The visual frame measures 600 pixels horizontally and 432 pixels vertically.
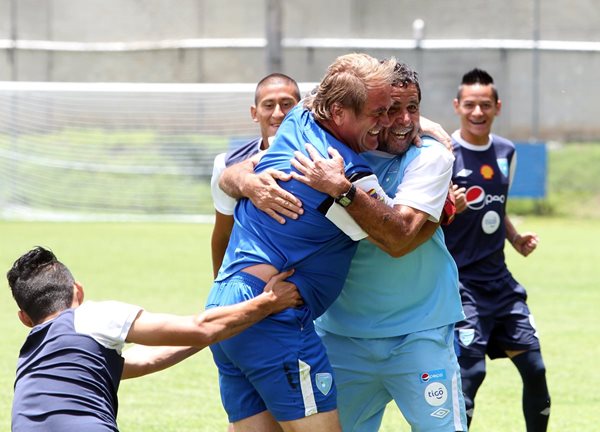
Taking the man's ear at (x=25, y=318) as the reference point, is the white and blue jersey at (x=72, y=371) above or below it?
below

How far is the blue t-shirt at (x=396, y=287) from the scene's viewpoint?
15.9ft

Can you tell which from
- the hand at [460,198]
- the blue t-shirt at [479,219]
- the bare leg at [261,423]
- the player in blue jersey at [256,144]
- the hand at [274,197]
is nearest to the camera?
the hand at [274,197]

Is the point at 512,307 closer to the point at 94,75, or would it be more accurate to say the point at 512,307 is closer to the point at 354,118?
the point at 354,118

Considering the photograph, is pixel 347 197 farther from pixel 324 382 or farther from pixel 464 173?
pixel 464 173

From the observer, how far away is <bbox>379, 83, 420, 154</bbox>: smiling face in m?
4.76

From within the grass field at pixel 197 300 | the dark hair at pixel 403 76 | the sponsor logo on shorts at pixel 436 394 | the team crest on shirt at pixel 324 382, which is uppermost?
the dark hair at pixel 403 76

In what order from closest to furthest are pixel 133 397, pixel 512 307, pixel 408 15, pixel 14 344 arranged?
1. pixel 512 307
2. pixel 133 397
3. pixel 14 344
4. pixel 408 15

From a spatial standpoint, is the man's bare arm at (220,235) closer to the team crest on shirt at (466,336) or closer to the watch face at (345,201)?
the watch face at (345,201)

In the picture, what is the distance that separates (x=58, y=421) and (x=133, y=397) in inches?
165

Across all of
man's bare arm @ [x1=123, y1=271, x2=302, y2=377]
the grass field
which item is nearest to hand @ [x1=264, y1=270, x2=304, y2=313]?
man's bare arm @ [x1=123, y1=271, x2=302, y2=377]

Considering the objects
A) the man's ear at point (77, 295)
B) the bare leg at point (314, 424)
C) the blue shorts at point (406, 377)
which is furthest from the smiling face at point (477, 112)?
the man's ear at point (77, 295)

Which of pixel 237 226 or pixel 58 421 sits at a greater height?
pixel 237 226

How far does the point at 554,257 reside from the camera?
17.1 metres

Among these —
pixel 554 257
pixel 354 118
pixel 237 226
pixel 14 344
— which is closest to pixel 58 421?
pixel 237 226
